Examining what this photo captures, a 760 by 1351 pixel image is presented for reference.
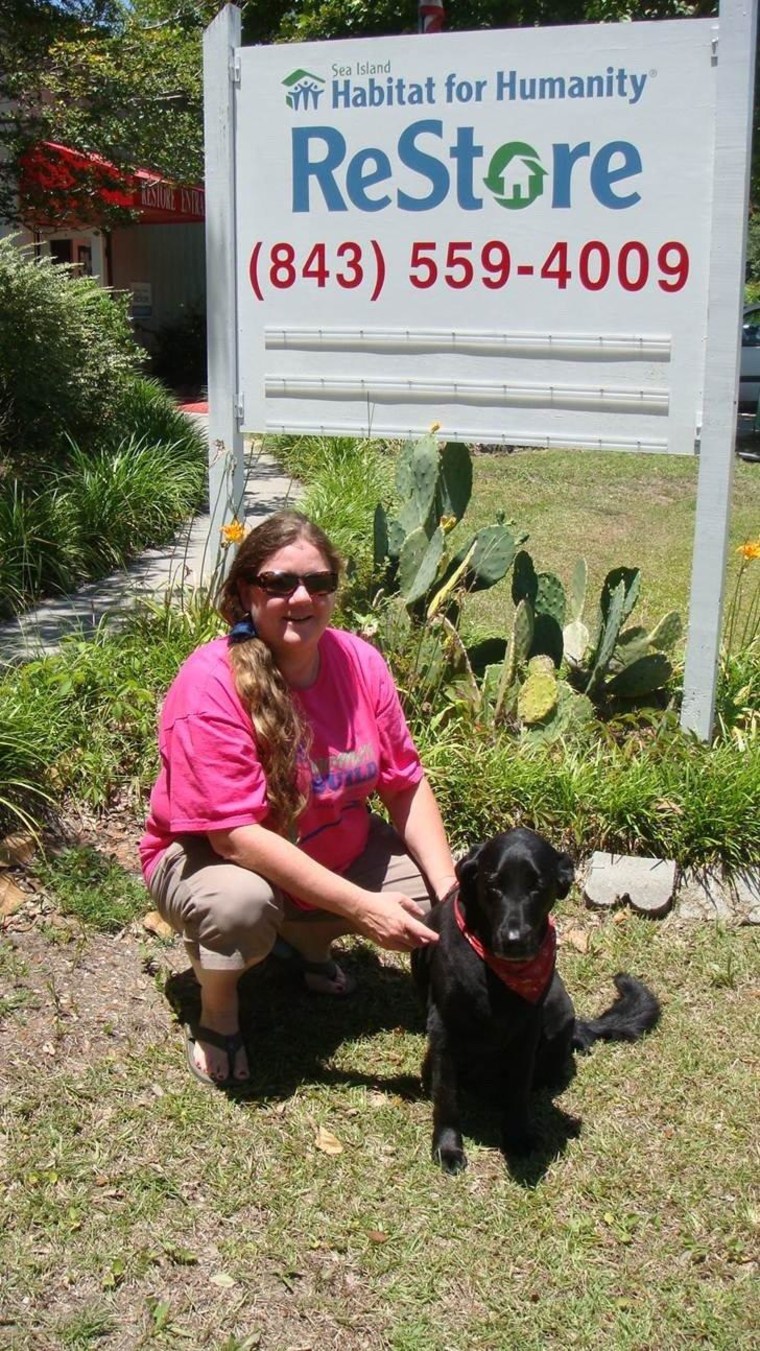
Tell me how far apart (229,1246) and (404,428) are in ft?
10.2

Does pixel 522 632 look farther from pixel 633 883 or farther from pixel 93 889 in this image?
pixel 93 889

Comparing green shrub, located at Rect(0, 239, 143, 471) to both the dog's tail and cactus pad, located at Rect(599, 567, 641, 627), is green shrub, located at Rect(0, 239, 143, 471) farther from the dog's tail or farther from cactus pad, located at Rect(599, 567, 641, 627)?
the dog's tail

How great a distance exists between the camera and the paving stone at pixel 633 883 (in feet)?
13.8

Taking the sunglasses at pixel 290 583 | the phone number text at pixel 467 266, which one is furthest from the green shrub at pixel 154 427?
the sunglasses at pixel 290 583

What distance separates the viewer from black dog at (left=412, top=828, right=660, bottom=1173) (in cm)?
281

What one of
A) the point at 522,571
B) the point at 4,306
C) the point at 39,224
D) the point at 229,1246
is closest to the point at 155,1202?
the point at 229,1246

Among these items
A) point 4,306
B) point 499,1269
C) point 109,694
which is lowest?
point 499,1269

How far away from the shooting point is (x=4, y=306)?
30.1 feet

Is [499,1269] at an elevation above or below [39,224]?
below

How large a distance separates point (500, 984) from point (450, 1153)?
422 mm

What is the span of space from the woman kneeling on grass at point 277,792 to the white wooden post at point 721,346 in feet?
5.14

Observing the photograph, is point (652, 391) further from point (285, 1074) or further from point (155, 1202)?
point (155, 1202)

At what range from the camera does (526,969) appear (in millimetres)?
2887

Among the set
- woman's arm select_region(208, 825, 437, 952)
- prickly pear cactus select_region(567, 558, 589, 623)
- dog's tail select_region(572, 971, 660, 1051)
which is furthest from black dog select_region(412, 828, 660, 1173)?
prickly pear cactus select_region(567, 558, 589, 623)
